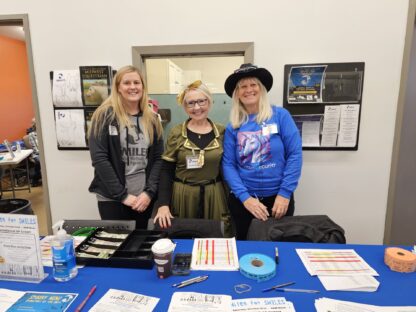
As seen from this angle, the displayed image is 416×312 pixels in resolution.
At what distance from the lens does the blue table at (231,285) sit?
0.88 metres

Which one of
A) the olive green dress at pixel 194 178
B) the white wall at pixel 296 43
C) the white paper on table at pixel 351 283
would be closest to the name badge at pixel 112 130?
the olive green dress at pixel 194 178

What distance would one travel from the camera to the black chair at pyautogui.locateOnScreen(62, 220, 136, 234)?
1.35m

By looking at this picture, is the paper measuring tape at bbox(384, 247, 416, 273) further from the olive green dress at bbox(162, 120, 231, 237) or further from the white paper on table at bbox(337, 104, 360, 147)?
the white paper on table at bbox(337, 104, 360, 147)

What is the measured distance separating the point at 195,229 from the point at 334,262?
652 millimetres

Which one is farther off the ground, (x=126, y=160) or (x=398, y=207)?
(x=126, y=160)

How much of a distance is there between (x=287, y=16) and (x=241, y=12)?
12.8 inches

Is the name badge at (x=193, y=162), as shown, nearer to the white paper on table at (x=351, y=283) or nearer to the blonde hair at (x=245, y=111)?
the blonde hair at (x=245, y=111)

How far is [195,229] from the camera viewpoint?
141cm

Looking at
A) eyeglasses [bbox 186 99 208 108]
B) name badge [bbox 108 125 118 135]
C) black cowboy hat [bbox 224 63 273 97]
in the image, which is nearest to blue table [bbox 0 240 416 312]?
name badge [bbox 108 125 118 135]

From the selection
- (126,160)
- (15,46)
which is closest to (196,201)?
(126,160)

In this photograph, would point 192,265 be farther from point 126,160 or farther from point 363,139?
point 363,139

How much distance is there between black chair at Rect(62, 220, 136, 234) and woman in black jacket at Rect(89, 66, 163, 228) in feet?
1.02

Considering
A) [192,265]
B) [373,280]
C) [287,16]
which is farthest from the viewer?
[287,16]

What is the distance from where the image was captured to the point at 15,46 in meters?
5.79
